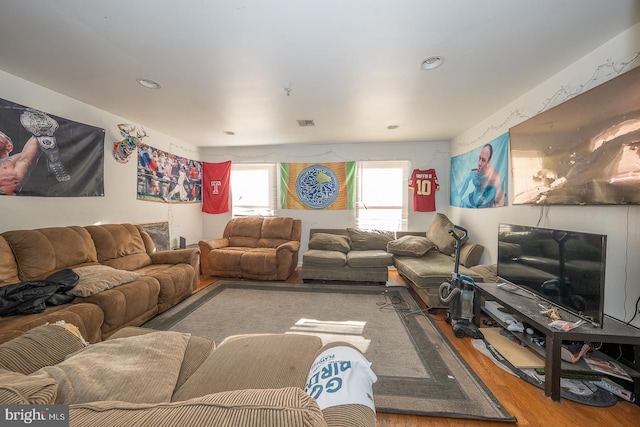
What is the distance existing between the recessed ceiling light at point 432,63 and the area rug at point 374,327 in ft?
7.80

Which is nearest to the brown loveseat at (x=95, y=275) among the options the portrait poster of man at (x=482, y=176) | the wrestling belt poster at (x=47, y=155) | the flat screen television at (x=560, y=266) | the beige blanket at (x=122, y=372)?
the wrestling belt poster at (x=47, y=155)

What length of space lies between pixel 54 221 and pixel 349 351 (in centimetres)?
337

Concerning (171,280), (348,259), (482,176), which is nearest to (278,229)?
(348,259)

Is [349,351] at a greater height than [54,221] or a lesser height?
lesser

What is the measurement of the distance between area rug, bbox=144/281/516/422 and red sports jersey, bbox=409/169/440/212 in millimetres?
1711

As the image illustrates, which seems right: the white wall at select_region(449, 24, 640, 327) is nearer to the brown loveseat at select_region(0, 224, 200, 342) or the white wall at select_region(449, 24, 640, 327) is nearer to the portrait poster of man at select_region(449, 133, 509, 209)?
the portrait poster of man at select_region(449, 133, 509, 209)

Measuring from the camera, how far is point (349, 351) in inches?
36.8

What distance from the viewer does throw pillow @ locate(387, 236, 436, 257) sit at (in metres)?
3.59

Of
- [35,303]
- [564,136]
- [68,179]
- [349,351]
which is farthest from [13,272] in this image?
[564,136]

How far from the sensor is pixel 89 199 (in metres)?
2.95

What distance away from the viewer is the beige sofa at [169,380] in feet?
1.37

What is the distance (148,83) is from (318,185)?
3009mm

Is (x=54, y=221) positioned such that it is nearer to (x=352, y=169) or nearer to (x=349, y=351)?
(x=349, y=351)

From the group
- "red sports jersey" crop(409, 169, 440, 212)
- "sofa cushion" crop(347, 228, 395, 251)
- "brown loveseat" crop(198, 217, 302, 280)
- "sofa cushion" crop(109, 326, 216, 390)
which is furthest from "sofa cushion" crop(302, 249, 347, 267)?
"sofa cushion" crop(109, 326, 216, 390)
